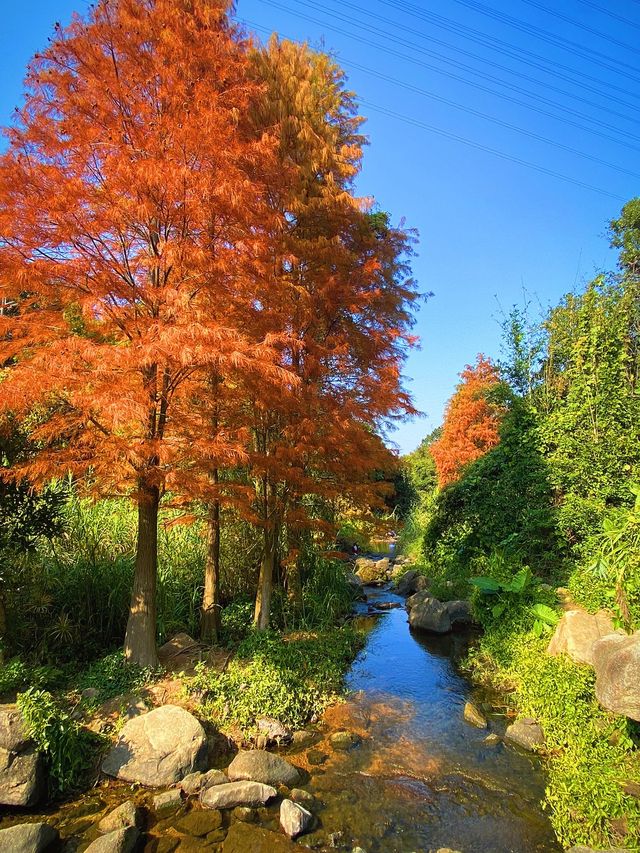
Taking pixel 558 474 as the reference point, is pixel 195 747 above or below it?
below

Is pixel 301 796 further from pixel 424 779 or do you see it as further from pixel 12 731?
pixel 12 731

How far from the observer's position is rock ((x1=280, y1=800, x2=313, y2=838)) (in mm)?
4309

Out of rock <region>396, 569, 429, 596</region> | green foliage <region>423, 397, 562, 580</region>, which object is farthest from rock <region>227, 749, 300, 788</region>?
rock <region>396, 569, 429, 596</region>

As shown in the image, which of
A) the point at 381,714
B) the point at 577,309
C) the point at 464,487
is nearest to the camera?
the point at 381,714

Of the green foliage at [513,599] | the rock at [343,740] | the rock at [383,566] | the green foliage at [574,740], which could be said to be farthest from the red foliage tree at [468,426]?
the rock at [343,740]

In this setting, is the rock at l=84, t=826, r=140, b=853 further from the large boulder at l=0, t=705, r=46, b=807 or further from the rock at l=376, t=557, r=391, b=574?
the rock at l=376, t=557, r=391, b=574

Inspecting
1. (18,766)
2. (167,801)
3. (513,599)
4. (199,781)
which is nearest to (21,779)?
(18,766)

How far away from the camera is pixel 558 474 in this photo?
1030 cm

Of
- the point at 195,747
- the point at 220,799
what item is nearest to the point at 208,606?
the point at 195,747

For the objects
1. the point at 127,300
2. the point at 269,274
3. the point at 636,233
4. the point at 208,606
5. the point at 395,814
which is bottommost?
the point at 395,814

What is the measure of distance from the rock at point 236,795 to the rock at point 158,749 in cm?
46

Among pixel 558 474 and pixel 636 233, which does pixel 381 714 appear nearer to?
pixel 558 474

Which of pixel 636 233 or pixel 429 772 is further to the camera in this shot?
pixel 636 233

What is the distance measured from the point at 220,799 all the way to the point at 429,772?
235 centimetres
